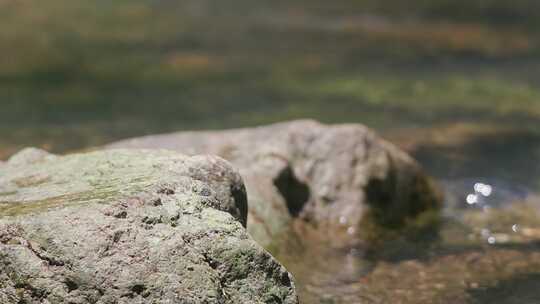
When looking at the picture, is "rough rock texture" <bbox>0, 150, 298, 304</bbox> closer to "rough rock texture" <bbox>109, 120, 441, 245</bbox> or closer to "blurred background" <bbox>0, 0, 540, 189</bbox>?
"rough rock texture" <bbox>109, 120, 441, 245</bbox>

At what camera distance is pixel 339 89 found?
10.2m

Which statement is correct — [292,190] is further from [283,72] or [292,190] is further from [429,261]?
[283,72]

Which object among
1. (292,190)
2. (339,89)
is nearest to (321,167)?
(292,190)

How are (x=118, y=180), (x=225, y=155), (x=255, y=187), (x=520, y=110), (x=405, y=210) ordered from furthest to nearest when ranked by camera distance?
(x=520, y=110) < (x=405, y=210) < (x=225, y=155) < (x=255, y=187) < (x=118, y=180)

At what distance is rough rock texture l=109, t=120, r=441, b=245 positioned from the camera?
Result: 17.9 feet

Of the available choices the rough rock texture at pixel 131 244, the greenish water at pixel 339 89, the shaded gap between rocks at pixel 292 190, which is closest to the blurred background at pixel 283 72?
the greenish water at pixel 339 89

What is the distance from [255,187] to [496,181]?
2.50 meters

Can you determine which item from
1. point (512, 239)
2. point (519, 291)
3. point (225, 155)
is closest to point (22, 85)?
point (225, 155)

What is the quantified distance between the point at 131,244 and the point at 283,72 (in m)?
7.92

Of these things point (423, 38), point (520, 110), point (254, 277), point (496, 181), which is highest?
point (423, 38)

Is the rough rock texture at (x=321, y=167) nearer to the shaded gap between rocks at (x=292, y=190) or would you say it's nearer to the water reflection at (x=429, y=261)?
the shaded gap between rocks at (x=292, y=190)

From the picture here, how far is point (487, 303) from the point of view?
4363 millimetres

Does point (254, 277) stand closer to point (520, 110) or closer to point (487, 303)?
point (487, 303)

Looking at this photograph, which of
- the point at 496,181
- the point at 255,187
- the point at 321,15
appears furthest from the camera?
the point at 321,15
